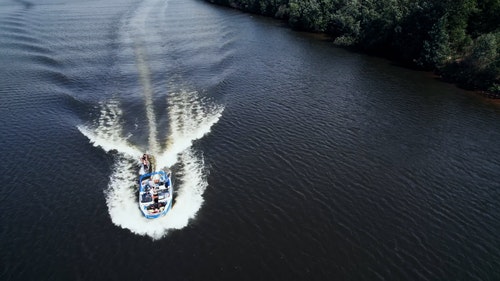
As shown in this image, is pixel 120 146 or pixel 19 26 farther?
pixel 19 26

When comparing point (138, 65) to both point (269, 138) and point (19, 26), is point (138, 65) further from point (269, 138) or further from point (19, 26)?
point (19, 26)

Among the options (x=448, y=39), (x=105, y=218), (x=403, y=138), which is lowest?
(x=105, y=218)

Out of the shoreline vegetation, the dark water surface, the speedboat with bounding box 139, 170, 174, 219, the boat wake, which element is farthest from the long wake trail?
the shoreline vegetation

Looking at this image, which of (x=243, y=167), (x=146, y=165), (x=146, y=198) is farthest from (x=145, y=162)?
(x=243, y=167)

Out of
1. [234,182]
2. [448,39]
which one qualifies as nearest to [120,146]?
[234,182]

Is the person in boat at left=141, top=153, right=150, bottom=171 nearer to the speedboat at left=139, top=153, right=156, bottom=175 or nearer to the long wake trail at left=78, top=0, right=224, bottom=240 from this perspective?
the speedboat at left=139, top=153, right=156, bottom=175
